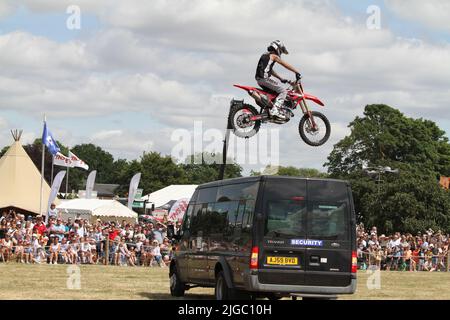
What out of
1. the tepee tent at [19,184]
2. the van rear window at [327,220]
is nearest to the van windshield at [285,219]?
the van rear window at [327,220]

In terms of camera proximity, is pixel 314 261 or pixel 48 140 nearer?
pixel 314 261

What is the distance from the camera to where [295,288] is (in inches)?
714

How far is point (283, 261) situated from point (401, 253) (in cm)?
2280

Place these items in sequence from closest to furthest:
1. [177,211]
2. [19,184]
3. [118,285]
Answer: [118,285], [177,211], [19,184]

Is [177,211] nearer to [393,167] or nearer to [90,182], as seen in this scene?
[90,182]

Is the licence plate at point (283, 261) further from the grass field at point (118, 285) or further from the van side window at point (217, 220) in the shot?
the grass field at point (118, 285)

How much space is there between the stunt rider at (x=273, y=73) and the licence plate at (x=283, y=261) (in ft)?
14.7

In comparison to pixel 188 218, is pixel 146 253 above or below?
below

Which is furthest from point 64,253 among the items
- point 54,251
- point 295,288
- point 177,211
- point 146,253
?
point 295,288

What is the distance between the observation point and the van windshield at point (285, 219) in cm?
1794

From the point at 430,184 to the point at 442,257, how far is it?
2704 cm

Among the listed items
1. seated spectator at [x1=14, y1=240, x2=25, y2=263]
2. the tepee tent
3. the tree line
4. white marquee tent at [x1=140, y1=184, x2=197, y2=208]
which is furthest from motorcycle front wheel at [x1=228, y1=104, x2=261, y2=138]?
white marquee tent at [x1=140, y1=184, x2=197, y2=208]

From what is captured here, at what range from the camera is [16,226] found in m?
35.2

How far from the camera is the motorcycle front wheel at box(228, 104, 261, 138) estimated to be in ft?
71.3
